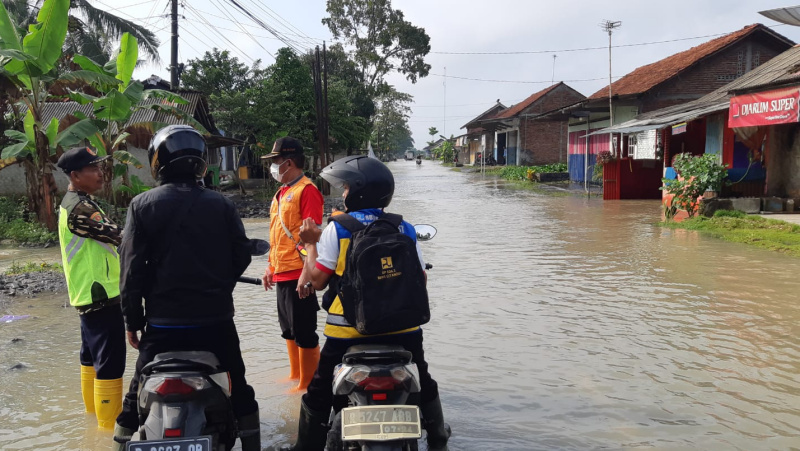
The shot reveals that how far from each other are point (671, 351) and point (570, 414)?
5.62ft

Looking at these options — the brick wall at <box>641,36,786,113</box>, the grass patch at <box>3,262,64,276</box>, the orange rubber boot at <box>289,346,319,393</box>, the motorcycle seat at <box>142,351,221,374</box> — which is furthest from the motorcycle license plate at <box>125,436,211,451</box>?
the brick wall at <box>641,36,786,113</box>

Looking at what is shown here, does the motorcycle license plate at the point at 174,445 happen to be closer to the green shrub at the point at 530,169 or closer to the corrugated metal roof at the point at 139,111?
the corrugated metal roof at the point at 139,111

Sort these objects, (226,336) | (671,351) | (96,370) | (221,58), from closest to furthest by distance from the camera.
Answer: (226,336) < (96,370) < (671,351) < (221,58)

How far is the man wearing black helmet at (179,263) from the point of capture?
2.90m

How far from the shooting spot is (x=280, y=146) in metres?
4.61

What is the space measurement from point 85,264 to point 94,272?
85 mm

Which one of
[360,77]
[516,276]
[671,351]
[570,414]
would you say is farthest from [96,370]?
[360,77]

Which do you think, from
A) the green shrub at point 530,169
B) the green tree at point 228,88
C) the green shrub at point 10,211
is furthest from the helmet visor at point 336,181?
the green shrub at point 530,169

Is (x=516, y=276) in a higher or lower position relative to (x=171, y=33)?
lower

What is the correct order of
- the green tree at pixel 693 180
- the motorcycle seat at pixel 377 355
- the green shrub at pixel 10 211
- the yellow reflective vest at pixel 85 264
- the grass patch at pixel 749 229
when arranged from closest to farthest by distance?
the motorcycle seat at pixel 377 355 → the yellow reflective vest at pixel 85 264 → the grass patch at pixel 749 229 → the green tree at pixel 693 180 → the green shrub at pixel 10 211

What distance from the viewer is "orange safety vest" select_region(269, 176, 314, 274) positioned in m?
4.45

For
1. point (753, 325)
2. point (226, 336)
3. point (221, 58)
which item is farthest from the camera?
point (221, 58)

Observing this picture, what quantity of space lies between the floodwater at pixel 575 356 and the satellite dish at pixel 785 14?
3.52m

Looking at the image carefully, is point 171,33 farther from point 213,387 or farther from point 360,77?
point 360,77
